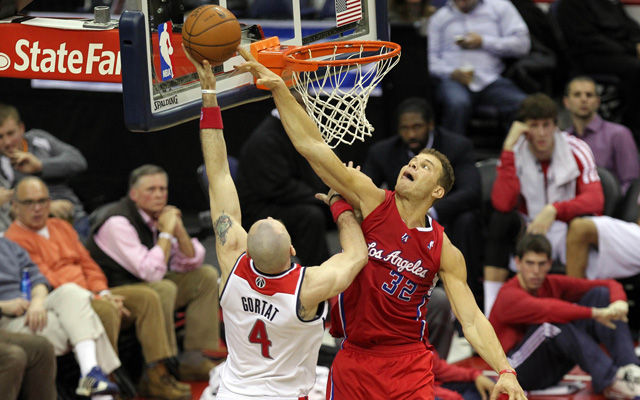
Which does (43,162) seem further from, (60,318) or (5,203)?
(60,318)

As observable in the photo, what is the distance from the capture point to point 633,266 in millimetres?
7922

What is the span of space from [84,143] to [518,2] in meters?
4.74

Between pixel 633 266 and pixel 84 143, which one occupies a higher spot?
pixel 84 143

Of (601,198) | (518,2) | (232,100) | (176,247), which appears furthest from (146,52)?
(518,2)

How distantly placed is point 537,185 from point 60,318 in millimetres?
3889

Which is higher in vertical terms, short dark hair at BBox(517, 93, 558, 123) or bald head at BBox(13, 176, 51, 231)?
short dark hair at BBox(517, 93, 558, 123)

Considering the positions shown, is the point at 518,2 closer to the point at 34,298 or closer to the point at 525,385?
the point at 525,385

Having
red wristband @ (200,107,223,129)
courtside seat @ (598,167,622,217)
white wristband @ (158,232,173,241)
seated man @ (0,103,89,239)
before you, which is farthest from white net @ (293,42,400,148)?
courtside seat @ (598,167,622,217)

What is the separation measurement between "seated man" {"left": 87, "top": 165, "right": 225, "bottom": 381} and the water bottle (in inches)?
26.8

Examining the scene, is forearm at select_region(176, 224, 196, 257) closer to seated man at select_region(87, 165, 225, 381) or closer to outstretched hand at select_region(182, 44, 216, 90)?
seated man at select_region(87, 165, 225, 381)

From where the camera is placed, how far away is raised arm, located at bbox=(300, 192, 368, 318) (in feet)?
15.6

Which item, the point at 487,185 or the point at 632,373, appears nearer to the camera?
the point at 632,373

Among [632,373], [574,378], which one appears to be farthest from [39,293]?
[632,373]

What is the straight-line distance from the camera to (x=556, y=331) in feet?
23.2
